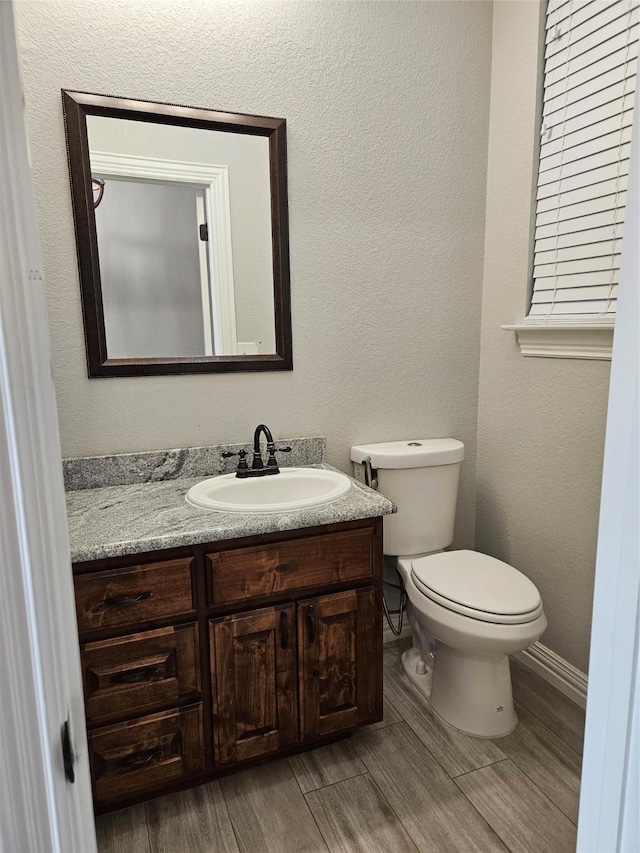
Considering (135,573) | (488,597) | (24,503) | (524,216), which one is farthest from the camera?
(524,216)

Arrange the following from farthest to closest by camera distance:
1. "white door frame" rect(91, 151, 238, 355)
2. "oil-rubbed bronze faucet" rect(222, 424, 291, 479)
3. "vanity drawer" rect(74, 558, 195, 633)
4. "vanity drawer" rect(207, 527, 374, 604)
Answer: "oil-rubbed bronze faucet" rect(222, 424, 291, 479), "white door frame" rect(91, 151, 238, 355), "vanity drawer" rect(207, 527, 374, 604), "vanity drawer" rect(74, 558, 195, 633)

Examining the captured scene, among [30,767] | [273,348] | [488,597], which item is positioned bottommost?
[488,597]

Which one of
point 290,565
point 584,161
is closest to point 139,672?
point 290,565

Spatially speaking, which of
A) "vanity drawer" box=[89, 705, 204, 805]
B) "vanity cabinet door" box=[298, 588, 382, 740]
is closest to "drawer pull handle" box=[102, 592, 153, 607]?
"vanity drawer" box=[89, 705, 204, 805]

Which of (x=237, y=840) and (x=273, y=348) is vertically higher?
(x=273, y=348)

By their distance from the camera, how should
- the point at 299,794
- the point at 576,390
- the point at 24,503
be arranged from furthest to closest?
the point at 576,390 < the point at 299,794 < the point at 24,503

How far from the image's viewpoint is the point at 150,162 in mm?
1715

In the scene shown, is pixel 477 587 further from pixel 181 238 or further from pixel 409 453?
pixel 181 238

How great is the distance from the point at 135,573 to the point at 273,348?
910 millimetres

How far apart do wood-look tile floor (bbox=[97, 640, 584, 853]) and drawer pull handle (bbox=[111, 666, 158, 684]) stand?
0.42 meters

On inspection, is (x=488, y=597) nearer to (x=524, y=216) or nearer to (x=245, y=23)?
(x=524, y=216)

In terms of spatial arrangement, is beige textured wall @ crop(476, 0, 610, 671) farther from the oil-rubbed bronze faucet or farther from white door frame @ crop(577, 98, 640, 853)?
white door frame @ crop(577, 98, 640, 853)

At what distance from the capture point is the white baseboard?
1.91 metres

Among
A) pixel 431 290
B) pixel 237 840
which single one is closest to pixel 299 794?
pixel 237 840
